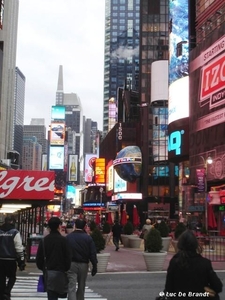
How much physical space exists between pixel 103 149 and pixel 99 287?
125156 mm

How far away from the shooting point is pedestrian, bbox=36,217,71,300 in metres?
8.30

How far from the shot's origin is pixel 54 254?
328 inches

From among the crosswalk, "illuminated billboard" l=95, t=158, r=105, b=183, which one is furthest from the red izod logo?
"illuminated billboard" l=95, t=158, r=105, b=183

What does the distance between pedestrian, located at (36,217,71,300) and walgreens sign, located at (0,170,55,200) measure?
1051cm

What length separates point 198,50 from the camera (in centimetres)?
5153

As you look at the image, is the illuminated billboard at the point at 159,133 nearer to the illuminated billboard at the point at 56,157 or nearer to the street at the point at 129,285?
the street at the point at 129,285

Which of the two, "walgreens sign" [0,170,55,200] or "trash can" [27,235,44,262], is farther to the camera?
"trash can" [27,235,44,262]

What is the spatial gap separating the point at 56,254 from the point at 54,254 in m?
0.03

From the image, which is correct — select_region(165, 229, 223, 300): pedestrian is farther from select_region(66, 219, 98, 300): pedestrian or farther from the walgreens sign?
the walgreens sign

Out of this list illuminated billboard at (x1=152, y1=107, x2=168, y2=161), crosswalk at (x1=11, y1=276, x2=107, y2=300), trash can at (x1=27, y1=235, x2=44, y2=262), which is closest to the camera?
crosswalk at (x1=11, y1=276, x2=107, y2=300)

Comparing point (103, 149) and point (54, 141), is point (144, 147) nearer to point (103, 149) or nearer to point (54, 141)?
point (103, 149)

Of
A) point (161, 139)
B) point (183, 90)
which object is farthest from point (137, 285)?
point (161, 139)

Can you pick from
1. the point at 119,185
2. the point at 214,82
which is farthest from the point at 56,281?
the point at 119,185

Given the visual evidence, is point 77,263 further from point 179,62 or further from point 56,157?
point 56,157
